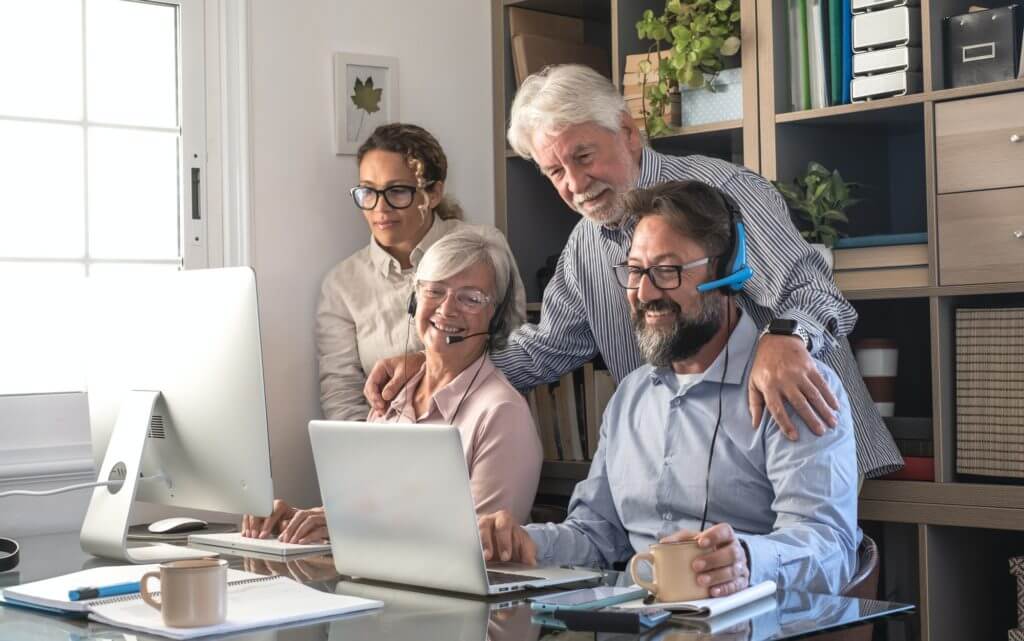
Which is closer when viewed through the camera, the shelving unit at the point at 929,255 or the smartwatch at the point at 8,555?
the smartwatch at the point at 8,555

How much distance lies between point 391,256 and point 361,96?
49 cm

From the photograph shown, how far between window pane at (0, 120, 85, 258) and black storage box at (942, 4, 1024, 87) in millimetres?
2036

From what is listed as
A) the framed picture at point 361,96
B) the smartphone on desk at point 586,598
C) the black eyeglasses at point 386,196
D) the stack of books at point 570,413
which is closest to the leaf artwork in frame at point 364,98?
the framed picture at point 361,96

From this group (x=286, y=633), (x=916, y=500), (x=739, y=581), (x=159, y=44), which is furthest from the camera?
(x=159, y=44)

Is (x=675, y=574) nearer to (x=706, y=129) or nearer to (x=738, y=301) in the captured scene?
(x=738, y=301)

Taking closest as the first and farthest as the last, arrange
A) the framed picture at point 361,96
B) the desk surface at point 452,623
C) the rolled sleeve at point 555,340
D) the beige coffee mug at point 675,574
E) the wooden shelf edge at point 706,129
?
1. the desk surface at point 452,623
2. the beige coffee mug at point 675,574
3. the rolled sleeve at point 555,340
4. the wooden shelf edge at point 706,129
5. the framed picture at point 361,96

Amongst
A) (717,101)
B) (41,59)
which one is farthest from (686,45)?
(41,59)

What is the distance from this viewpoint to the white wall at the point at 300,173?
3139 millimetres

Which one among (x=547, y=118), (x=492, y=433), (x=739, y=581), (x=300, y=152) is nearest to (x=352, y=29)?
(x=300, y=152)

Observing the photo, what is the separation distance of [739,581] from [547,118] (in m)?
1.26

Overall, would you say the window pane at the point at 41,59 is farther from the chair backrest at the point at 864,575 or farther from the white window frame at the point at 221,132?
the chair backrest at the point at 864,575

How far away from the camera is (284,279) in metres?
3.17

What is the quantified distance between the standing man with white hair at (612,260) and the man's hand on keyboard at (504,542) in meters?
0.55

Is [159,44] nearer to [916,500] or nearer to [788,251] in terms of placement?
[788,251]
